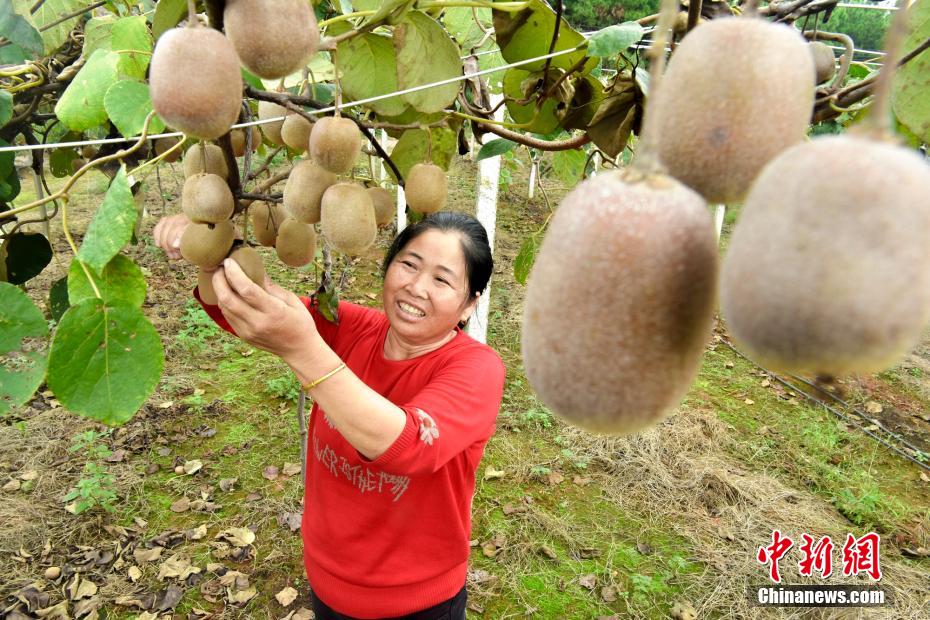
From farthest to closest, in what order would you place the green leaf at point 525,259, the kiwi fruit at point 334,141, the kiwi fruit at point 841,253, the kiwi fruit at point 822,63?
the green leaf at point 525,259 → the kiwi fruit at point 822,63 → the kiwi fruit at point 334,141 → the kiwi fruit at point 841,253

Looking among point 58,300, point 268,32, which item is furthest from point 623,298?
point 58,300

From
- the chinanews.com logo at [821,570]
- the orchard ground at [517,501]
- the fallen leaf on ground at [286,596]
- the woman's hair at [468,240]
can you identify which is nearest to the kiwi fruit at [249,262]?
the woman's hair at [468,240]

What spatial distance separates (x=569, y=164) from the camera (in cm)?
193

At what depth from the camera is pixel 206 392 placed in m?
3.56

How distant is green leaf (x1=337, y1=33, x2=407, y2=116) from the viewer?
984 millimetres

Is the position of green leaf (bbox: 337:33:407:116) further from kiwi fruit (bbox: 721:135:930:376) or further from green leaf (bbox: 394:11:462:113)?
kiwi fruit (bbox: 721:135:930:376)

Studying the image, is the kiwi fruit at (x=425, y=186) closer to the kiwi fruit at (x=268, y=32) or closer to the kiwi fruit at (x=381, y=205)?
the kiwi fruit at (x=381, y=205)

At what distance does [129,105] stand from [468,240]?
742 mm

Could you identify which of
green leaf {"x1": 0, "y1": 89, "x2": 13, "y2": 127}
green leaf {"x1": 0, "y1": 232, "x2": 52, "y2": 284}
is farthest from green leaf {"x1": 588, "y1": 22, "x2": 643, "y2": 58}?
green leaf {"x1": 0, "y1": 232, "x2": 52, "y2": 284}

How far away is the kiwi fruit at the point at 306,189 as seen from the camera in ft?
2.94

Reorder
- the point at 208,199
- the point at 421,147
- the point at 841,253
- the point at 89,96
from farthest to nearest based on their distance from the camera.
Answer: the point at 421,147, the point at 89,96, the point at 208,199, the point at 841,253

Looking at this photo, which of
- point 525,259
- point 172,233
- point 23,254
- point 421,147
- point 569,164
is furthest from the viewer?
point 569,164

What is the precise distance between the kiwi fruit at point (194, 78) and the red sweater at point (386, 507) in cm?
78

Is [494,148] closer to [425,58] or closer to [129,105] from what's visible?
[425,58]
